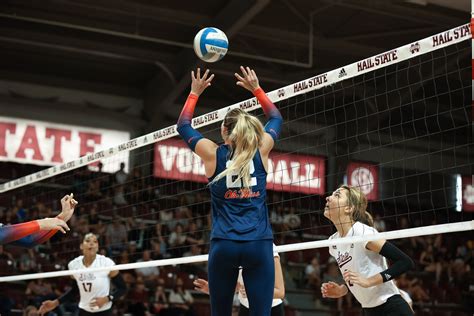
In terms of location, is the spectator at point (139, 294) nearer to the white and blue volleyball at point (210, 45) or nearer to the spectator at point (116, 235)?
the spectator at point (116, 235)

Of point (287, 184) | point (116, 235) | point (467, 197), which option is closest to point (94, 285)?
point (287, 184)

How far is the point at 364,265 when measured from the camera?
18.4 ft

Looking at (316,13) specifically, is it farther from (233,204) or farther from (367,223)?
(233,204)

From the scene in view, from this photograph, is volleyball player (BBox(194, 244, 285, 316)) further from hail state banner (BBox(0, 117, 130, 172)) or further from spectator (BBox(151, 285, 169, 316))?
hail state banner (BBox(0, 117, 130, 172))

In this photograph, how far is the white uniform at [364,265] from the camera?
17.8 ft

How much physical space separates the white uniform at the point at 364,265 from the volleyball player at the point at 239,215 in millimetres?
1150

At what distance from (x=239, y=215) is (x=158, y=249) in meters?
14.2

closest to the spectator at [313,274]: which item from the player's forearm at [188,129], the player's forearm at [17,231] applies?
the player's forearm at [17,231]

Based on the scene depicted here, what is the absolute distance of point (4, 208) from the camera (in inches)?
720

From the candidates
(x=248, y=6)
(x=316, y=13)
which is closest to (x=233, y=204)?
(x=248, y=6)

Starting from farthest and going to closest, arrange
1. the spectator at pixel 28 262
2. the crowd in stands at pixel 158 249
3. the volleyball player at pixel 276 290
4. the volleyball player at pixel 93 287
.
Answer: the spectator at pixel 28 262 → the crowd in stands at pixel 158 249 → the volleyball player at pixel 93 287 → the volleyball player at pixel 276 290

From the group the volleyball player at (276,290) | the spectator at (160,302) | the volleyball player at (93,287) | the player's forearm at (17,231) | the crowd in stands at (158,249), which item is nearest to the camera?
the player's forearm at (17,231)

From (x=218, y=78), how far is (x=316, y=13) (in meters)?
4.39

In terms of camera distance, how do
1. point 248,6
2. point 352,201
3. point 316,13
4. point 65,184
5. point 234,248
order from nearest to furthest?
point 234,248, point 352,201, point 248,6, point 316,13, point 65,184
